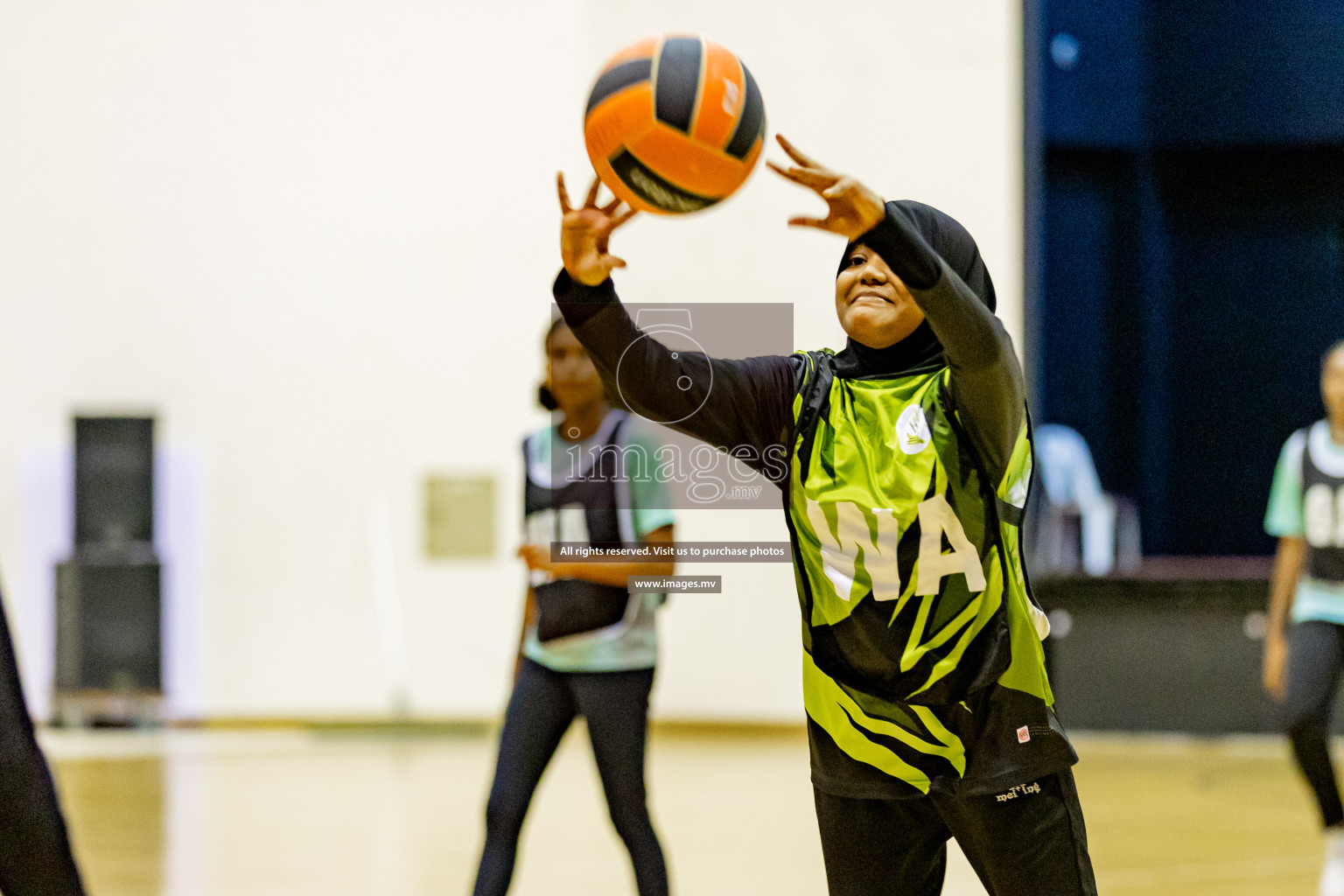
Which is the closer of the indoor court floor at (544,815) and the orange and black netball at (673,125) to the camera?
the orange and black netball at (673,125)

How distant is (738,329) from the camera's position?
2.07 meters

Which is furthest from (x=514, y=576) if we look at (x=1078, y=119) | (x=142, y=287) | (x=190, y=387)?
(x=1078, y=119)

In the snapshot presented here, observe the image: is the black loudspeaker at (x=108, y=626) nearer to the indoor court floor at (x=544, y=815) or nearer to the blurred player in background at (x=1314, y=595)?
the indoor court floor at (x=544, y=815)

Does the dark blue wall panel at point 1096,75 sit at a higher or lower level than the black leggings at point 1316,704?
higher

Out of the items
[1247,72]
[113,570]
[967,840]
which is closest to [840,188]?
[967,840]

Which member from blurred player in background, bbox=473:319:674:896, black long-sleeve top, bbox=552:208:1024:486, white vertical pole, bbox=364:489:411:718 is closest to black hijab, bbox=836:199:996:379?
black long-sleeve top, bbox=552:208:1024:486

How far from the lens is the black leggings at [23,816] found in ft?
7.07

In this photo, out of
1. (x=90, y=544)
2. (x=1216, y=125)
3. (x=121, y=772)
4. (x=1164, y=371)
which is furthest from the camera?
(x=1164, y=371)

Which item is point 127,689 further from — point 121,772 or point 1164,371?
point 1164,371

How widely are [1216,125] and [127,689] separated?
7.99 meters

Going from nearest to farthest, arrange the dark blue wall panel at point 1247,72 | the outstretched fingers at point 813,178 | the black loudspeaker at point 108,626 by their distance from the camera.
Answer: the outstretched fingers at point 813,178 < the dark blue wall panel at point 1247,72 < the black loudspeaker at point 108,626

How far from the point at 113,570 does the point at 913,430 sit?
283 inches

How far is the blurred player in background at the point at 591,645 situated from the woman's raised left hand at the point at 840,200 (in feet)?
4.55

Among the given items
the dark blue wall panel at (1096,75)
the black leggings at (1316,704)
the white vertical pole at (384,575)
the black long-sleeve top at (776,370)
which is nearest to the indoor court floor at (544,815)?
the black leggings at (1316,704)
